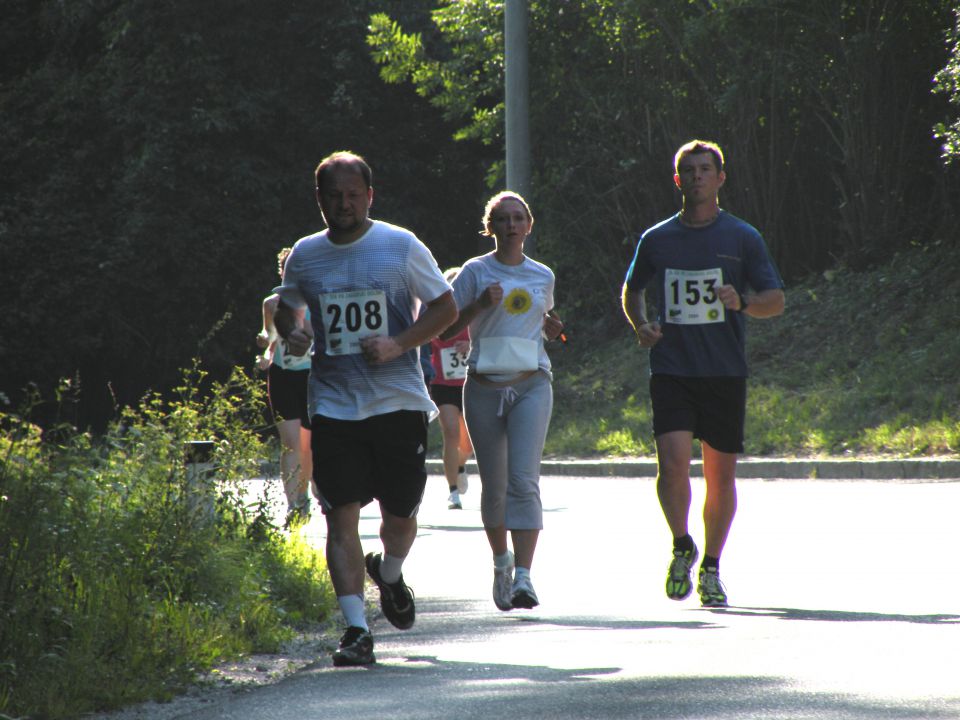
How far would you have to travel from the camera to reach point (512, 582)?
8.26m

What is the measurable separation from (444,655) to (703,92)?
18.9 meters

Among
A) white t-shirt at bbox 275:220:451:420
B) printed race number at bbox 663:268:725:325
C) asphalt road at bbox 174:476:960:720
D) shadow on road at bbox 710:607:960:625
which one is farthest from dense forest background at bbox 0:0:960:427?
white t-shirt at bbox 275:220:451:420

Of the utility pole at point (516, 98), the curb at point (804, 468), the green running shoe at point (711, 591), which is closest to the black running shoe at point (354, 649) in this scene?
the green running shoe at point (711, 591)

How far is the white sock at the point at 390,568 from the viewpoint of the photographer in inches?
285

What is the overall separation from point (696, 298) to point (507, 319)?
0.86m

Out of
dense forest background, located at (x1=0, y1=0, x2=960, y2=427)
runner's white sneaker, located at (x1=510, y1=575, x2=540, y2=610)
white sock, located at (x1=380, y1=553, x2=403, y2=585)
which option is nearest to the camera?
white sock, located at (x1=380, y1=553, x2=403, y2=585)

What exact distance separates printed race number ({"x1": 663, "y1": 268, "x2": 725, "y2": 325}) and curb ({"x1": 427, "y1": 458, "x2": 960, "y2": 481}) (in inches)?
343

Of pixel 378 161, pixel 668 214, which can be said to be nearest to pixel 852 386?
pixel 668 214

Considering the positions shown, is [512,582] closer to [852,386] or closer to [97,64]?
[852,386]

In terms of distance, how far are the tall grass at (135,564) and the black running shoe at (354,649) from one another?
0.44m

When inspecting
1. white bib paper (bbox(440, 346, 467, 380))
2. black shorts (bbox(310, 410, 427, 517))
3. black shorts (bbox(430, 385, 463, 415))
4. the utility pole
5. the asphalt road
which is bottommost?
the asphalt road

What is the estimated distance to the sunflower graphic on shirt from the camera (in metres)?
8.25

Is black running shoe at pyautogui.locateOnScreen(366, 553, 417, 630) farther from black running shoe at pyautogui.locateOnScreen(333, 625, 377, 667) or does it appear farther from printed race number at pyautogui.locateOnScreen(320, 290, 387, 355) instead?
printed race number at pyautogui.locateOnScreen(320, 290, 387, 355)

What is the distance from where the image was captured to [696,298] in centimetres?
829
